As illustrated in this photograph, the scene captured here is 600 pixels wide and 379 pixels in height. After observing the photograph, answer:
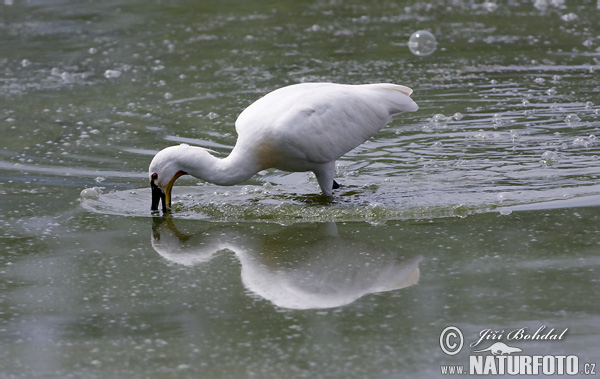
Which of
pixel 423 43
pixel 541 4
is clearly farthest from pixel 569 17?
pixel 423 43

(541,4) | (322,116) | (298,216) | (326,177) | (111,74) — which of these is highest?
(322,116)

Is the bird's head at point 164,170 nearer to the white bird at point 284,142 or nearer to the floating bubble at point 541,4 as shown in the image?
the white bird at point 284,142

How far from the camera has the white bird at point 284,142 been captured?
6246 millimetres

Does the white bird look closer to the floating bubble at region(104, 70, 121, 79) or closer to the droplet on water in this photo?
the droplet on water

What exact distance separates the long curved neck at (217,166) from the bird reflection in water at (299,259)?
0.35 metres

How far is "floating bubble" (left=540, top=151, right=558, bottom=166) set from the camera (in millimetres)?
6864

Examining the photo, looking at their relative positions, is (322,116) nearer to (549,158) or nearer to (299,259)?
(299,259)

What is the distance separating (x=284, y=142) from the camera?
20.4 ft

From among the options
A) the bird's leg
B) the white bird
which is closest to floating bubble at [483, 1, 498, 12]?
the white bird

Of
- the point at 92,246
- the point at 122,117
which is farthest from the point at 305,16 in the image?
the point at 92,246

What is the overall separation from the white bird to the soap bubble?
3.98 metres

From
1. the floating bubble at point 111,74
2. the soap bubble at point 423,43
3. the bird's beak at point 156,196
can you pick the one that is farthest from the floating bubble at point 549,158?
the floating bubble at point 111,74

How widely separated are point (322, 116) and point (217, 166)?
765mm

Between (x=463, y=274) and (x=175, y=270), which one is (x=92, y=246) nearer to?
(x=175, y=270)
